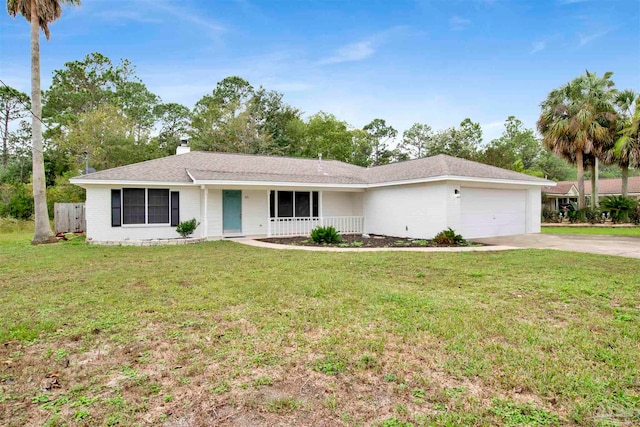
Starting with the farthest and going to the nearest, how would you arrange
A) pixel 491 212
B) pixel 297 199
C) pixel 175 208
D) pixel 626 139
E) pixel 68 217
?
pixel 626 139
pixel 68 217
pixel 297 199
pixel 491 212
pixel 175 208

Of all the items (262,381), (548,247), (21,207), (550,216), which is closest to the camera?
(262,381)

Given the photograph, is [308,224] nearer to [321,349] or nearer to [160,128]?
[321,349]

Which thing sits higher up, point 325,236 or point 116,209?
point 116,209

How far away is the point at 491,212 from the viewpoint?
14.6 metres

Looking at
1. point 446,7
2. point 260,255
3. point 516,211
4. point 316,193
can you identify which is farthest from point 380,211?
point 446,7

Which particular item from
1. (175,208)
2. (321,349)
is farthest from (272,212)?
(321,349)

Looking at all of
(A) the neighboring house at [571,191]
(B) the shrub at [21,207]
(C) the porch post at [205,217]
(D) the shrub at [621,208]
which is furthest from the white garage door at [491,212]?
(B) the shrub at [21,207]

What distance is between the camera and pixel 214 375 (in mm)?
3002

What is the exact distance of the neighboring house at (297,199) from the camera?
42.2 ft

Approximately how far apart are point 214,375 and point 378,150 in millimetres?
46074

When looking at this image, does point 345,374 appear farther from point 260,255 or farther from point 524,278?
point 260,255

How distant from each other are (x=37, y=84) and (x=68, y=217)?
20.0ft

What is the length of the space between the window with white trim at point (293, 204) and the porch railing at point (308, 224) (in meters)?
0.39

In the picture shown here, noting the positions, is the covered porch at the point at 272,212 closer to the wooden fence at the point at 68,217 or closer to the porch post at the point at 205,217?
the porch post at the point at 205,217
